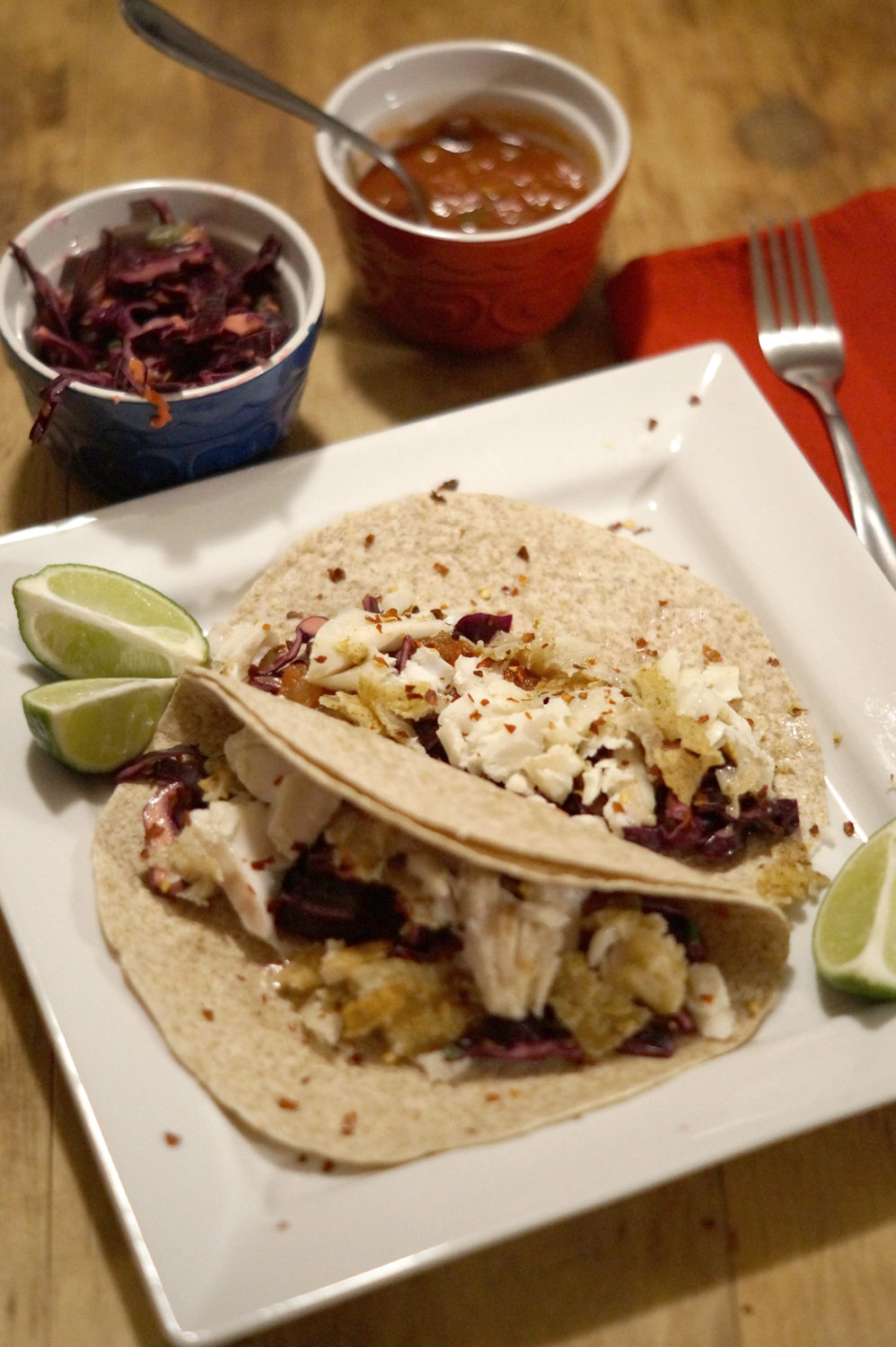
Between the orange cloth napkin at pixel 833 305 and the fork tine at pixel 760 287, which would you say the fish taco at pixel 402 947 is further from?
the fork tine at pixel 760 287

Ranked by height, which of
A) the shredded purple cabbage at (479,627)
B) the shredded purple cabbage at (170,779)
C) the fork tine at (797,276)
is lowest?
the shredded purple cabbage at (170,779)

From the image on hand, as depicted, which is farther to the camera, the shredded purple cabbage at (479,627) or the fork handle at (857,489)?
the fork handle at (857,489)

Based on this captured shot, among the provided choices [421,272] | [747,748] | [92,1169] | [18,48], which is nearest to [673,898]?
[747,748]

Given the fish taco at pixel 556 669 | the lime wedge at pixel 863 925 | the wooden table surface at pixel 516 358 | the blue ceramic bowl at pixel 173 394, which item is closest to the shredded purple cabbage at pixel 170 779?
the fish taco at pixel 556 669

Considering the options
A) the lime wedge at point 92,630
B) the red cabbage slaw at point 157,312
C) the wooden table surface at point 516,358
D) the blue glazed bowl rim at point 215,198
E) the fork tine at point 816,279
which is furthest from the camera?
the fork tine at point 816,279

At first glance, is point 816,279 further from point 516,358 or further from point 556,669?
point 556,669

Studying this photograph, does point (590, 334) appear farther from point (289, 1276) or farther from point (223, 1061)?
point (289, 1276)
